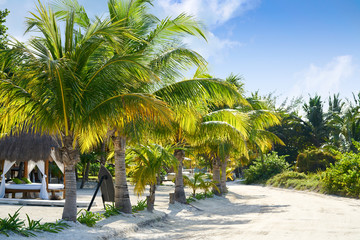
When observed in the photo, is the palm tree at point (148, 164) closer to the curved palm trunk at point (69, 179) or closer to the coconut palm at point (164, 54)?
the coconut palm at point (164, 54)

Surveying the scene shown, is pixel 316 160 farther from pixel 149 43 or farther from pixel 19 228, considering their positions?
pixel 19 228

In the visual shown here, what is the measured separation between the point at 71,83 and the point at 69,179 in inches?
87.8

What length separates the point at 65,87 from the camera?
8398 mm

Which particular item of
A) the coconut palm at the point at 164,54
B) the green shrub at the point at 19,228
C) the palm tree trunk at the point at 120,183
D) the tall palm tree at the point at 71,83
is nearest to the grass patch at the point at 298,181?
the coconut palm at the point at 164,54

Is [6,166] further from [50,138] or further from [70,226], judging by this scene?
[70,226]

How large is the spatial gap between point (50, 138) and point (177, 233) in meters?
9.31

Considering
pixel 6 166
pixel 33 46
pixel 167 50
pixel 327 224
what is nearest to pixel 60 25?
pixel 33 46

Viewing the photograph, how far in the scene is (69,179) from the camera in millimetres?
8805

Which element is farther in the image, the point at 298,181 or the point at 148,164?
the point at 298,181

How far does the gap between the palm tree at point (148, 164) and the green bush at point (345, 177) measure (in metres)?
10.6

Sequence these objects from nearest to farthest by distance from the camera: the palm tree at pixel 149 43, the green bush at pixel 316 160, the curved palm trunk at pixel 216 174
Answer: the palm tree at pixel 149 43 < the curved palm trunk at pixel 216 174 < the green bush at pixel 316 160

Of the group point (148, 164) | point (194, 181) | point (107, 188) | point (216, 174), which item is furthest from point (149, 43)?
point (216, 174)

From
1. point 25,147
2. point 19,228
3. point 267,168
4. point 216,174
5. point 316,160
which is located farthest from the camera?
point 267,168

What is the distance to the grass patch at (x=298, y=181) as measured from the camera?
2388 centimetres
